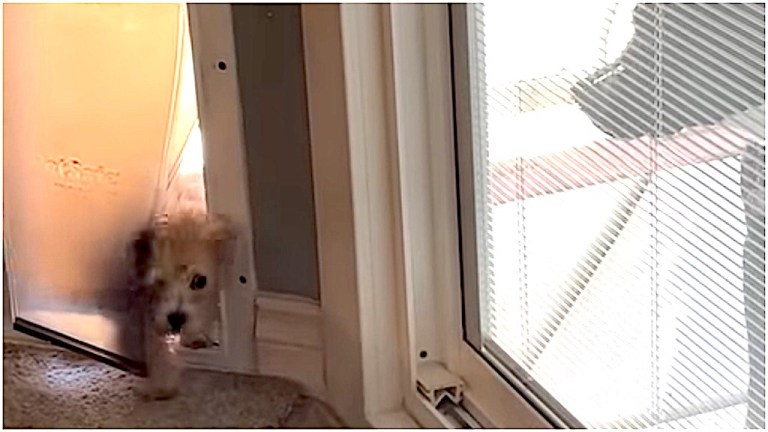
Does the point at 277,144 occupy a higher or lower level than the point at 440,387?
higher

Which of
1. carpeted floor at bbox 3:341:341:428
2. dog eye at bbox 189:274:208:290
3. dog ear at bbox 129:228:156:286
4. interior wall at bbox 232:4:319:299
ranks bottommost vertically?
carpeted floor at bbox 3:341:341:428

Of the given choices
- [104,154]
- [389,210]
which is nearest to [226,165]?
[104,154]

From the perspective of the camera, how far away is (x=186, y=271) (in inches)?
76.5

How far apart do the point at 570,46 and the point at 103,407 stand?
33.6 inches

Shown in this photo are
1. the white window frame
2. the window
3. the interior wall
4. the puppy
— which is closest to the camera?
the window

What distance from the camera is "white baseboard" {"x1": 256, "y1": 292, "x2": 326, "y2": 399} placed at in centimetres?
190

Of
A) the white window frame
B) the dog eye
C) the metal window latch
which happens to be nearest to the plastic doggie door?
the dog eye

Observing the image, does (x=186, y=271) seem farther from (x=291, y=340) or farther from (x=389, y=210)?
(x=389, y=210)

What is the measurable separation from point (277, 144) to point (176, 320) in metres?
0.30

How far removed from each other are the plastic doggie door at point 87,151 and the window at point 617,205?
52 centimetres

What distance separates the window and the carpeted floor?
304 millimetres

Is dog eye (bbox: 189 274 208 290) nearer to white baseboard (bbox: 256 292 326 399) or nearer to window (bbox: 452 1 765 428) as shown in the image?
white baseboard (bbox: 256 292 326 399)

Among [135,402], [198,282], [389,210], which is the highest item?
[389,210]

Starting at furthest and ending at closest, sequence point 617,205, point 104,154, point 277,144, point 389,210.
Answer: point 104,154 → point 277,144 → point 389,210 → point 617,205
